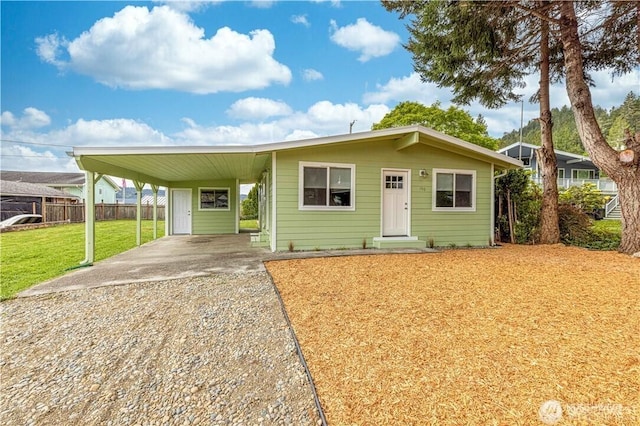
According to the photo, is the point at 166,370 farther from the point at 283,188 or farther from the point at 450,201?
the point at 450,201

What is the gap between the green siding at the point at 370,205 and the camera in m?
7.21

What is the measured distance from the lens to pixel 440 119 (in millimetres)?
21266

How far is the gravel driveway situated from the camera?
75.8 inches

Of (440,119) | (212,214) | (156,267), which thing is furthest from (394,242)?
(440,119)

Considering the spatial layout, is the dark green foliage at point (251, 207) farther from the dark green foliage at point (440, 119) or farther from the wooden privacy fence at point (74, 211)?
the dark green foliage at point (440, 119)

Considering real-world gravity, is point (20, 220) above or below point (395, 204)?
below

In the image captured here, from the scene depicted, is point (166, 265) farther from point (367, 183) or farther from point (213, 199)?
point (213, 199)

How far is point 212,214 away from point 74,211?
10.4 m

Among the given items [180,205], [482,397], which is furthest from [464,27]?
[180,205]

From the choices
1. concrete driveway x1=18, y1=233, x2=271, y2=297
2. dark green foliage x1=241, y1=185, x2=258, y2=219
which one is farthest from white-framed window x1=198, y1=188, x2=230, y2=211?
dark green foliage x1=241, y1=185, x2=258, y2=219

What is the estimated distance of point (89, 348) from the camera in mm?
2754

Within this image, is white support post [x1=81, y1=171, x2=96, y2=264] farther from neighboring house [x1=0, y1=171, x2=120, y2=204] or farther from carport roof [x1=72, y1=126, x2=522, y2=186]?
neighboring house [x1=0, y1=171, x2=120, y2=204]

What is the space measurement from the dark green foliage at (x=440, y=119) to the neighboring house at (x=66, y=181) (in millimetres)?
25498

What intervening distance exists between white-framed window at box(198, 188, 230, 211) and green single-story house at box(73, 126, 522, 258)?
3.34 m
